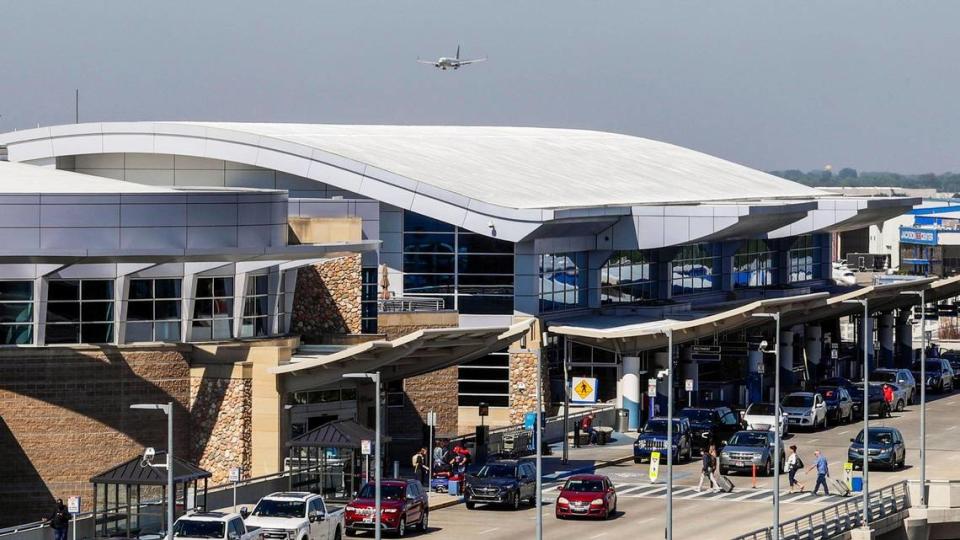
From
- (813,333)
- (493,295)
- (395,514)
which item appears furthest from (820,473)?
(813,333)

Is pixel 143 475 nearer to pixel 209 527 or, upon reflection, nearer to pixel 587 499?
pixel 209 527

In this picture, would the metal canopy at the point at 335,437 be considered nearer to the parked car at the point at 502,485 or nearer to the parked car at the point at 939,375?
the parked car at the point at 502,485

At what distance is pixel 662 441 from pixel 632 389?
11.8 meters

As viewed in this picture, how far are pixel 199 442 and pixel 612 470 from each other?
15924mm

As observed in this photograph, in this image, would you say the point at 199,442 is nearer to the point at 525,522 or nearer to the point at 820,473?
the point at 525,522

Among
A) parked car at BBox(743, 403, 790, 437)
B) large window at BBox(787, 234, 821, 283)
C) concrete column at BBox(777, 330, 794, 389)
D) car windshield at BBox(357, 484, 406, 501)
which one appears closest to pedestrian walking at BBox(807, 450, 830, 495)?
parked car at BBox(743, 403, 790, 437)

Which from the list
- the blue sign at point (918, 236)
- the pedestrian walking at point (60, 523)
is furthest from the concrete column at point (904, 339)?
the pedestrian walking at point (60, 523)

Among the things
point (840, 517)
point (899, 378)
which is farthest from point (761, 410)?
point (840, 517)

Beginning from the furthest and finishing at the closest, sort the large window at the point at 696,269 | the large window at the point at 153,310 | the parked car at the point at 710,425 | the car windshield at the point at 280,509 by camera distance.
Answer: the large window at the point at 696,269 < the parked car at the point at 710,425 < the large window at the point at 153,310 < the car windshield at the point at 280,509

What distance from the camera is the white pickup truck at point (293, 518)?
52.8 metres

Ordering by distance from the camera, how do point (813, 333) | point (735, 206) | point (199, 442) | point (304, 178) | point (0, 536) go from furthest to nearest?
point (813, 333)
point (735, 206)
point (304, 178)
point (199, 442)
point (0, 536)

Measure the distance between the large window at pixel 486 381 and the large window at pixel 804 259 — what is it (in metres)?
36.6

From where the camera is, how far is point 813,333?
374ft

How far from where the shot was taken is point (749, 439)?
74938 mm
